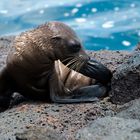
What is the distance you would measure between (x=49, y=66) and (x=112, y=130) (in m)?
1.95

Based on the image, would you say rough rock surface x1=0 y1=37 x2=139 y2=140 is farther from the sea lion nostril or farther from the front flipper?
the sea lion nostril

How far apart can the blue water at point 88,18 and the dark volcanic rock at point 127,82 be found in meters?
5.76

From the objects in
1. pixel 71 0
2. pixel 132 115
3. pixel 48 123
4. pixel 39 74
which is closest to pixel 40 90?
pixel 39 74

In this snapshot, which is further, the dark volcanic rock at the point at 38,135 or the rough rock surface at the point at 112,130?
the dark volcanic rock at the point at 38,135

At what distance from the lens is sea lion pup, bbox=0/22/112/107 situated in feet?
17.7

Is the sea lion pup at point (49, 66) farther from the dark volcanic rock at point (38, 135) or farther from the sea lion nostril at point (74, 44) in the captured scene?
the dark volcanic rock at point (38, 135)

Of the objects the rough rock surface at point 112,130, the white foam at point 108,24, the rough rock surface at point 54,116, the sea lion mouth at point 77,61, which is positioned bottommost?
the white foam at point 108,24

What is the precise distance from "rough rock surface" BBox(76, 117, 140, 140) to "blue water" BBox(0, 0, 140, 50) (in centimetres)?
704

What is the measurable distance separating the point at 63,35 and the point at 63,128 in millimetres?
1146

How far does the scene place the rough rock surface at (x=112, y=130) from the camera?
3.56m

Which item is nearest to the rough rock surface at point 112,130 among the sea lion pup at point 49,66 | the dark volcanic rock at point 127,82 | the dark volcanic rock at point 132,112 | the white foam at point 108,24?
the dark volcanic rock at point 132,112

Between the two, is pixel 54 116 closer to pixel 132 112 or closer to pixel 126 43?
pixel 132 112

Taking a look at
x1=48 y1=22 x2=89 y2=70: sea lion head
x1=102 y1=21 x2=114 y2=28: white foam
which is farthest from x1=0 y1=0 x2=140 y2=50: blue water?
x1=48 y1=22 x2=89 y2=70: sea lion head

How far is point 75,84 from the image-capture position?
5.74 meters
